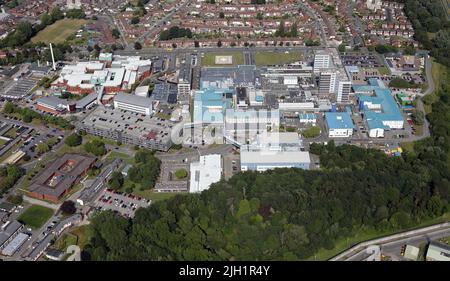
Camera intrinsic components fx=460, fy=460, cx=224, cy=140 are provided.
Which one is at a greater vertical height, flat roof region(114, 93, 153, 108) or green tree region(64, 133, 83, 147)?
flat roof region(114, 93, 153, 108)

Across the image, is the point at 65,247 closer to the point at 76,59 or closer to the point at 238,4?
the point at 76,59

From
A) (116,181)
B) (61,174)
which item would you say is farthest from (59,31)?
(116,181)

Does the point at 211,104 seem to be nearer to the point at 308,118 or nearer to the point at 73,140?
the point at 308,118

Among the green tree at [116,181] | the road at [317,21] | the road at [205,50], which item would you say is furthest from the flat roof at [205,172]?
the road at [317,21]

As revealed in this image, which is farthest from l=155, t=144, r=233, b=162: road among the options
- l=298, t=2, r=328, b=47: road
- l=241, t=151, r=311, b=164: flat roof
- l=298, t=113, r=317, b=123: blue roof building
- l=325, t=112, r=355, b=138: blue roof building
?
l=298, t=2, r=328, b=47: road

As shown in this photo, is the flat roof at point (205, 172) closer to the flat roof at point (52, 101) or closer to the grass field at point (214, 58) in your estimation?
the flat roof at point (52, 101)

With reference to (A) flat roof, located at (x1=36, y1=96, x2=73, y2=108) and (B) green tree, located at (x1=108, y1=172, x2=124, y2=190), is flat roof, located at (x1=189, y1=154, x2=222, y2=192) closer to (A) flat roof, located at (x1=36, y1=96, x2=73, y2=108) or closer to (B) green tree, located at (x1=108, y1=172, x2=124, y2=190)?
(B) green tree, located at (x1=108, y1=172, x2=124, y2=190)
